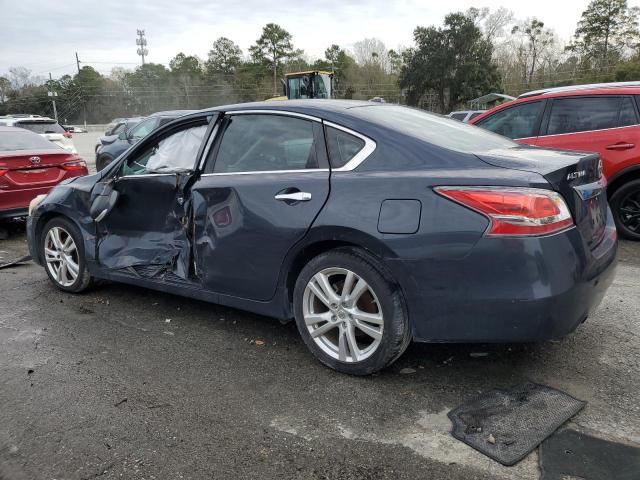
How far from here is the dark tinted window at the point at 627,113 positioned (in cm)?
618

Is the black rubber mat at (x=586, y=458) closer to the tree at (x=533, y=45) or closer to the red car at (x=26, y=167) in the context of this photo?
the red car at (x=26, y=167)

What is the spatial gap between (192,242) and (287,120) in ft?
3.60

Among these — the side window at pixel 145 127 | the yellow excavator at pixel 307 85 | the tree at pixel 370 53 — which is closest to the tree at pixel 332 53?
the tree at pixel 370 53

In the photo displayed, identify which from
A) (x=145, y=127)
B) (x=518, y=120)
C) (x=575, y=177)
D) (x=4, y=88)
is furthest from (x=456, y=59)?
(x=4, y=88)

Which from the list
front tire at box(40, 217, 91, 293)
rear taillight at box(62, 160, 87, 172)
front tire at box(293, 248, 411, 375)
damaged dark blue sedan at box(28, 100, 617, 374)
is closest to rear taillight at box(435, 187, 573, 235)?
damaged dark blue sedan at box(28, 100, 617, 374)

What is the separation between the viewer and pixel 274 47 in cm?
7394

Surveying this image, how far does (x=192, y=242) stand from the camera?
3900 millimetres

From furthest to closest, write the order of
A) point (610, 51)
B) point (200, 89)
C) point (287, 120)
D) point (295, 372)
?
point (200, 89)
point (610, 51)
point (287, 120)
point (295, 372)

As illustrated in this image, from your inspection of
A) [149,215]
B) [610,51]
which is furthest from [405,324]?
[610,51]

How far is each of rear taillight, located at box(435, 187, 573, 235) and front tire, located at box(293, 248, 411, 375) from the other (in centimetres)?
61

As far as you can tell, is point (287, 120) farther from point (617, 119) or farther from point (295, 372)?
point (617, 119)

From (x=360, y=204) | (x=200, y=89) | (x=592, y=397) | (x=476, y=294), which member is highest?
(x=200, y=89)

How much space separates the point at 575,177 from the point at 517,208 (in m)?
0.52

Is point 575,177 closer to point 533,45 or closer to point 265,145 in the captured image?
point 265,145
